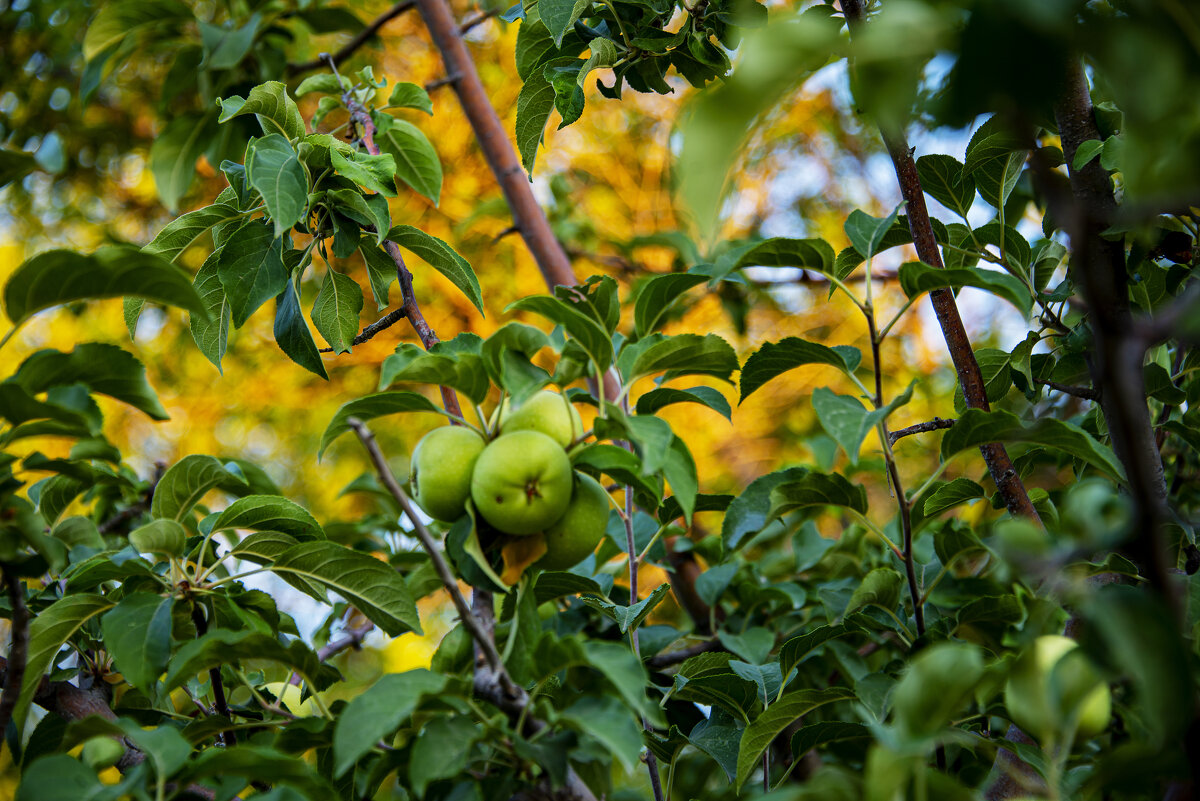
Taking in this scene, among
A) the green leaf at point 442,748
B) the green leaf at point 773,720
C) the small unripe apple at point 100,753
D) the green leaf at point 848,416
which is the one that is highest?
the green leaf at point 848,416

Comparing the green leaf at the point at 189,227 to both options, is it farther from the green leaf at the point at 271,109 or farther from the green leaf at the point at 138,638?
the green leaf at the point at 138,638

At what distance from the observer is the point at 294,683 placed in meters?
1.01

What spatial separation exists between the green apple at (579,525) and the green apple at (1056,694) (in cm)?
27

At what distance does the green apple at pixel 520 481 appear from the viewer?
0.52 m

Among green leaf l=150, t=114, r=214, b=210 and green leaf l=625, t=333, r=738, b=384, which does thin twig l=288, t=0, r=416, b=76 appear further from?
green leaf l=625, t=333, r=738, b=384

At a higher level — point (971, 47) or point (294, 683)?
point (971, 47)

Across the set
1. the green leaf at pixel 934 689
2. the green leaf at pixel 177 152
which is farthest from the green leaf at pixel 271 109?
the green leaf at pixel 177 152

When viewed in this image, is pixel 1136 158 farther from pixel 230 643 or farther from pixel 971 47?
pixel 230 643

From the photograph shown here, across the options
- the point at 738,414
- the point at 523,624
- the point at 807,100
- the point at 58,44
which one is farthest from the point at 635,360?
the point at 807,100

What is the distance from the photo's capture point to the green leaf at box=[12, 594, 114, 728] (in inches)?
24.2

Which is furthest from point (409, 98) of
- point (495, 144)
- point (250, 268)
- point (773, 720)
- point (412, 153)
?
point (773, 720)

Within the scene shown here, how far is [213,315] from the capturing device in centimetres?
80

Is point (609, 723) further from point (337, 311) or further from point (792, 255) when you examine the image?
point (337, 311)

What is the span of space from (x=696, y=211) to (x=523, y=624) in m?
0.33
